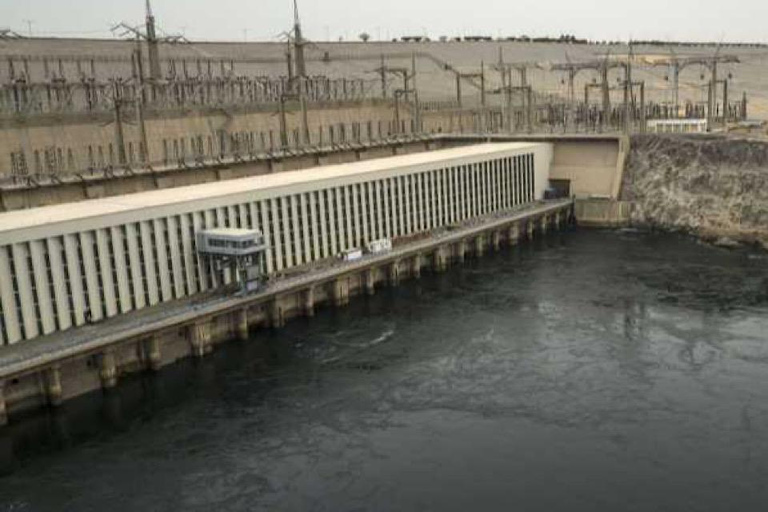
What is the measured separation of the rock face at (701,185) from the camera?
137ft

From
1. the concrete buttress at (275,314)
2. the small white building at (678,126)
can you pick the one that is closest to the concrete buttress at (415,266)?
the concrete buttress at (275,314)

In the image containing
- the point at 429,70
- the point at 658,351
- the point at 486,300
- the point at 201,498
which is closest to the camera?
the point at 201,498

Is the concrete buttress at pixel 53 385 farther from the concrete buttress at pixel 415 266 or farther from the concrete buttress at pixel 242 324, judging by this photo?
the concrete buttress at pixel 415 266

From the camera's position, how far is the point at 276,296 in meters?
28.5

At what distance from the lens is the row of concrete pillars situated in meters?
22.4

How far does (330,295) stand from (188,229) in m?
6.30

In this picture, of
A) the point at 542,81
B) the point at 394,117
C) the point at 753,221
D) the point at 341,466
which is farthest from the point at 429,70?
the point at 341,466

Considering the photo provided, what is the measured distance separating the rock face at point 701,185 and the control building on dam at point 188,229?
9.84m

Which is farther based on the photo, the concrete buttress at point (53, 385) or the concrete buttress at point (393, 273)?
the concrete buttress at point (393, 273)

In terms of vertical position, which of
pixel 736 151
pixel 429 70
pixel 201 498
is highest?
pixel 429 70

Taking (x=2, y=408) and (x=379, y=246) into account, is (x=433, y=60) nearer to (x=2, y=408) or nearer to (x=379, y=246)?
(x=379, y=246)

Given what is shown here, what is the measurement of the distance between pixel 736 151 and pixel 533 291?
18.1 m

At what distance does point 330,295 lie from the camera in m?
31.4

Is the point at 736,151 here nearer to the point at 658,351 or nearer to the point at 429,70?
the point at 658,351
